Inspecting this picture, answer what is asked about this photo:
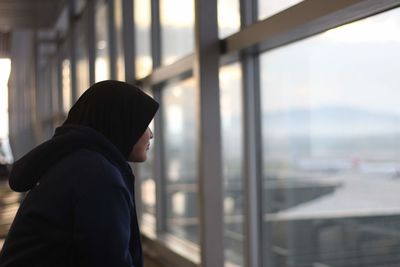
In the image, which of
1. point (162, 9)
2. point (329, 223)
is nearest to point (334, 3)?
point (329, 223)

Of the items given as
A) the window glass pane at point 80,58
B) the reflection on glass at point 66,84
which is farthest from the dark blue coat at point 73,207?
the reflection on glass at point 66,84

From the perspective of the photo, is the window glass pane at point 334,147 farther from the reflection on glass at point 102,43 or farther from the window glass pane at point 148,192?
the reflection on glass at point 102,43

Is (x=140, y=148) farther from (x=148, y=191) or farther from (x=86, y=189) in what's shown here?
(x=148, y=191)

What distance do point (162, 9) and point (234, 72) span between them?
5.02ft

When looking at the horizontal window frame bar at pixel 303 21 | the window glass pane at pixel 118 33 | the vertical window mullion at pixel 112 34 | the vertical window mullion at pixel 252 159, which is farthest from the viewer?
the vertical window mullion at pixel 112 34

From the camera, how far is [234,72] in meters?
3.16

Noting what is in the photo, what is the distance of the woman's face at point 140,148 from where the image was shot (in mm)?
1438

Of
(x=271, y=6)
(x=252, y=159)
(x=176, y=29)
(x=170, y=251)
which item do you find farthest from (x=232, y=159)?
(x=176, y=29)

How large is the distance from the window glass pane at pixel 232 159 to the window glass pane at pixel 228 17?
0.61 ft

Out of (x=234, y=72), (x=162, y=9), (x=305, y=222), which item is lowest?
(x=305, y=222)

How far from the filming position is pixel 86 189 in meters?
1.25

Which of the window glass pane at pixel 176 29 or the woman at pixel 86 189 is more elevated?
the window glass pane at pixel 176 29

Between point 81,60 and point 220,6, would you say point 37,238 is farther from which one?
point 81,60

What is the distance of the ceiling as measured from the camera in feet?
24.2
